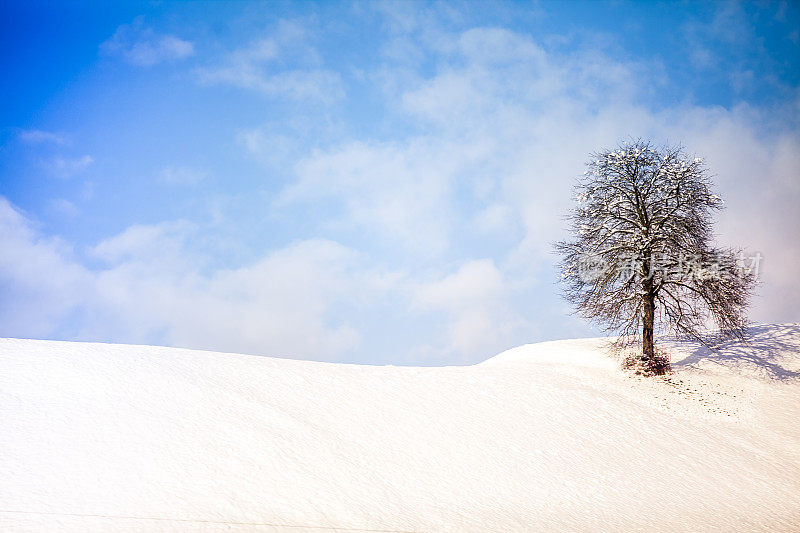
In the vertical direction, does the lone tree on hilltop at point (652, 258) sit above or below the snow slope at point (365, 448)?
above

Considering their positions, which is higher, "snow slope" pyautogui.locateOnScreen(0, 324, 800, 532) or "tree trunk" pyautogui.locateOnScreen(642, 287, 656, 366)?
"tree trunk" pyautogui.locateOnScreen(642, 287, 656, 366)

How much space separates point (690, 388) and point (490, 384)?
8.80 metres

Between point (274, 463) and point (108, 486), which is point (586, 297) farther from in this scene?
point (108, 486)

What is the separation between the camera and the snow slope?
8.56 m

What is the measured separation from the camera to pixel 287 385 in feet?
47.8

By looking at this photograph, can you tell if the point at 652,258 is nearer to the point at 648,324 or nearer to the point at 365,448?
the point at 648,324

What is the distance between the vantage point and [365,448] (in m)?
11.7

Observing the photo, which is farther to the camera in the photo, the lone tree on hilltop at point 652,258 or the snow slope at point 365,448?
the lone tree on hilltop at point 652,258

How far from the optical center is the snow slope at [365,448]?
8.56m

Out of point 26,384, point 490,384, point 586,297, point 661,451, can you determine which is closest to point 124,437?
point 26,384

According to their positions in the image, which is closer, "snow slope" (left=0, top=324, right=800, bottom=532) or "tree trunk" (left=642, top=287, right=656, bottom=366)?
"snow slope" (left=0, top=324, right=800, bottom=532)

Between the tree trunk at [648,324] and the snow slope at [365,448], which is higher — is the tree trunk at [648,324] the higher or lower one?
the higher one

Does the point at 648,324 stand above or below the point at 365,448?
above

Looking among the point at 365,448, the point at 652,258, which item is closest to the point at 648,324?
the point at 652,258
